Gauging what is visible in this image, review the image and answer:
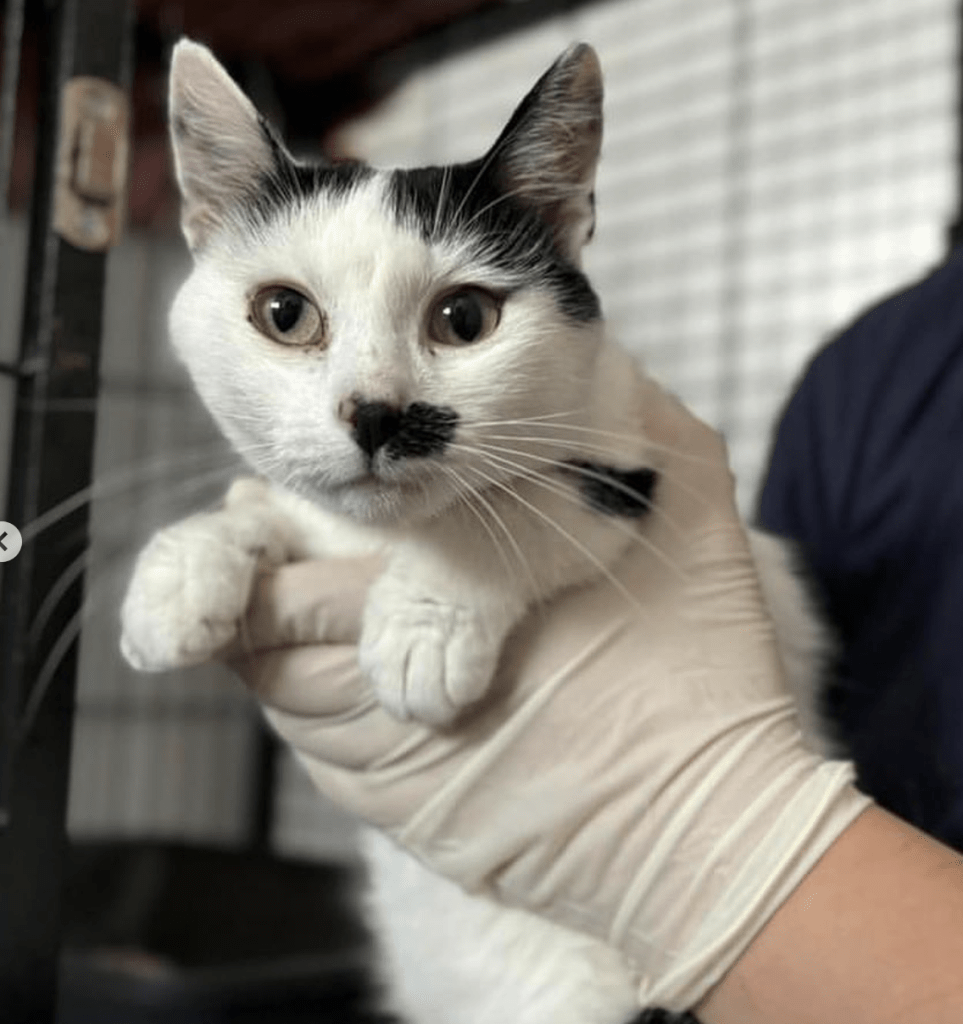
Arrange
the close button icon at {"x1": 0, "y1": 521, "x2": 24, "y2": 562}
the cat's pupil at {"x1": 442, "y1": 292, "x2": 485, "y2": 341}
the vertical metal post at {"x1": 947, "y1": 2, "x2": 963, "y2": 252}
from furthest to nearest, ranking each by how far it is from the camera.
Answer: the vertical metal post at {"x1": 947, "y1": 2, "x2": 963, "y2": 252}
the cat's pupil at {"x1": 442, "y1": 292, "x2": 485, "y2": 341}
the close button icon at {"x1": 0, "y1": 521, "x2": 24, "y2": 562}

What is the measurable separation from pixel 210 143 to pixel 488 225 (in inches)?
5.8

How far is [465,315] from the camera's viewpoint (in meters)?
0.60

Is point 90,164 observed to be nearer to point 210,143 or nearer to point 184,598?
point 210,143

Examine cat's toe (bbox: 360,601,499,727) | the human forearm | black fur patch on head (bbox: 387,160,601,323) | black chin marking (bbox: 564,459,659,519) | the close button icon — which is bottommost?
the human forearm

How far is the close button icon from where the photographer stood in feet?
1.62

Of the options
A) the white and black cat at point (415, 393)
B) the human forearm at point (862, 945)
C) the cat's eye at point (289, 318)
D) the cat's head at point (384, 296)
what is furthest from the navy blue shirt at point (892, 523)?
the cat's eye at point (289, 318)

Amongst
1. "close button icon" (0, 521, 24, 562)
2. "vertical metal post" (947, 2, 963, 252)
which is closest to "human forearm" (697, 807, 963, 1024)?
"close button icon" (0, 521, 24, 562)

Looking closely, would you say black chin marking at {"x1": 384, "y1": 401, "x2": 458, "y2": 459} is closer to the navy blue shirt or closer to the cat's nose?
the cat's nose

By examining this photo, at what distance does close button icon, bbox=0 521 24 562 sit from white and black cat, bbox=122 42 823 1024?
0.41 ft

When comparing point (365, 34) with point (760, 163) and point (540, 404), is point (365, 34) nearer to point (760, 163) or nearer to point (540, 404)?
point (540, 404)

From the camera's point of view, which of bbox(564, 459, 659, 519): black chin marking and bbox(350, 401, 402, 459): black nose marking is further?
bbox(564, 459, 659, 519): black chin marking

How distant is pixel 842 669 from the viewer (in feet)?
3.17

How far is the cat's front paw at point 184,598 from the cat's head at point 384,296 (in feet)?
0.28

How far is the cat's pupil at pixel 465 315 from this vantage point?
60cm
